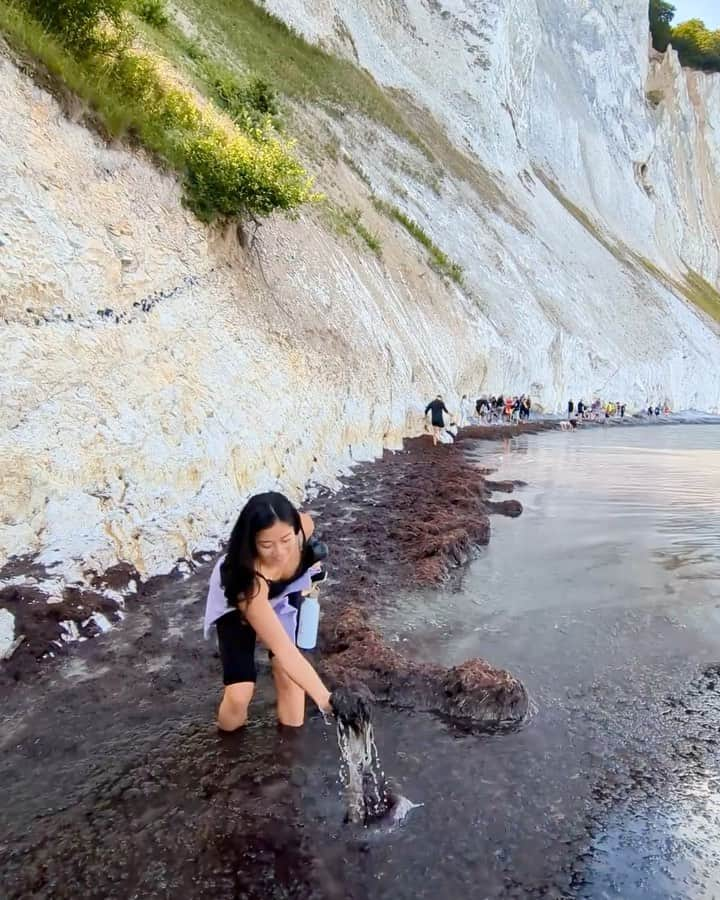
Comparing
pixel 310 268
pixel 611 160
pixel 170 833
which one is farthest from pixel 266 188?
pixel 611 160

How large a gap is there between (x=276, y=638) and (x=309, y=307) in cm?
1046

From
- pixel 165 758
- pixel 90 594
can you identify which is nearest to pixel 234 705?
pixel 165 758

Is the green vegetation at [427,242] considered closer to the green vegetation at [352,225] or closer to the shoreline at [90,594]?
the green vegetation at [352,225]

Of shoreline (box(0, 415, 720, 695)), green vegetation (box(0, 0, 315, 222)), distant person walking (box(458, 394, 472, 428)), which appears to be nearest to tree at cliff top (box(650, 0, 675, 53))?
distant person walking (box(458, 394, 472, 428))

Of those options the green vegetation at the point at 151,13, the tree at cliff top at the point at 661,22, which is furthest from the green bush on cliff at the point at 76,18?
the tree at cliff top at the point at 661,22

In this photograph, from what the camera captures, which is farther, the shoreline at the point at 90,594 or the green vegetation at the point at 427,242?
the green vegetation at the point at 427,242

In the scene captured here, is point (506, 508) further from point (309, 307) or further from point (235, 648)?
point (235, 648)

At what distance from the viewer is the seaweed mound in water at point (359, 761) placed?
3680 mm

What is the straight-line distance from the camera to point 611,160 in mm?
56594

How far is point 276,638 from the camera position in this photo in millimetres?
3879

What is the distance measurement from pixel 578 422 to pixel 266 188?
26676 millimetres

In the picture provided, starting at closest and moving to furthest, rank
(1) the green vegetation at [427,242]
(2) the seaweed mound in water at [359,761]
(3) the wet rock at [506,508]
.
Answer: (2) the seaweed mound in water at [359,761] < (3) the wet rock at [506,508] < (1) the green vegetation at [427,242]

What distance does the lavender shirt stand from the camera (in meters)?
4.10

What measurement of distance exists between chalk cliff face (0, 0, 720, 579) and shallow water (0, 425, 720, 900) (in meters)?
1.54
